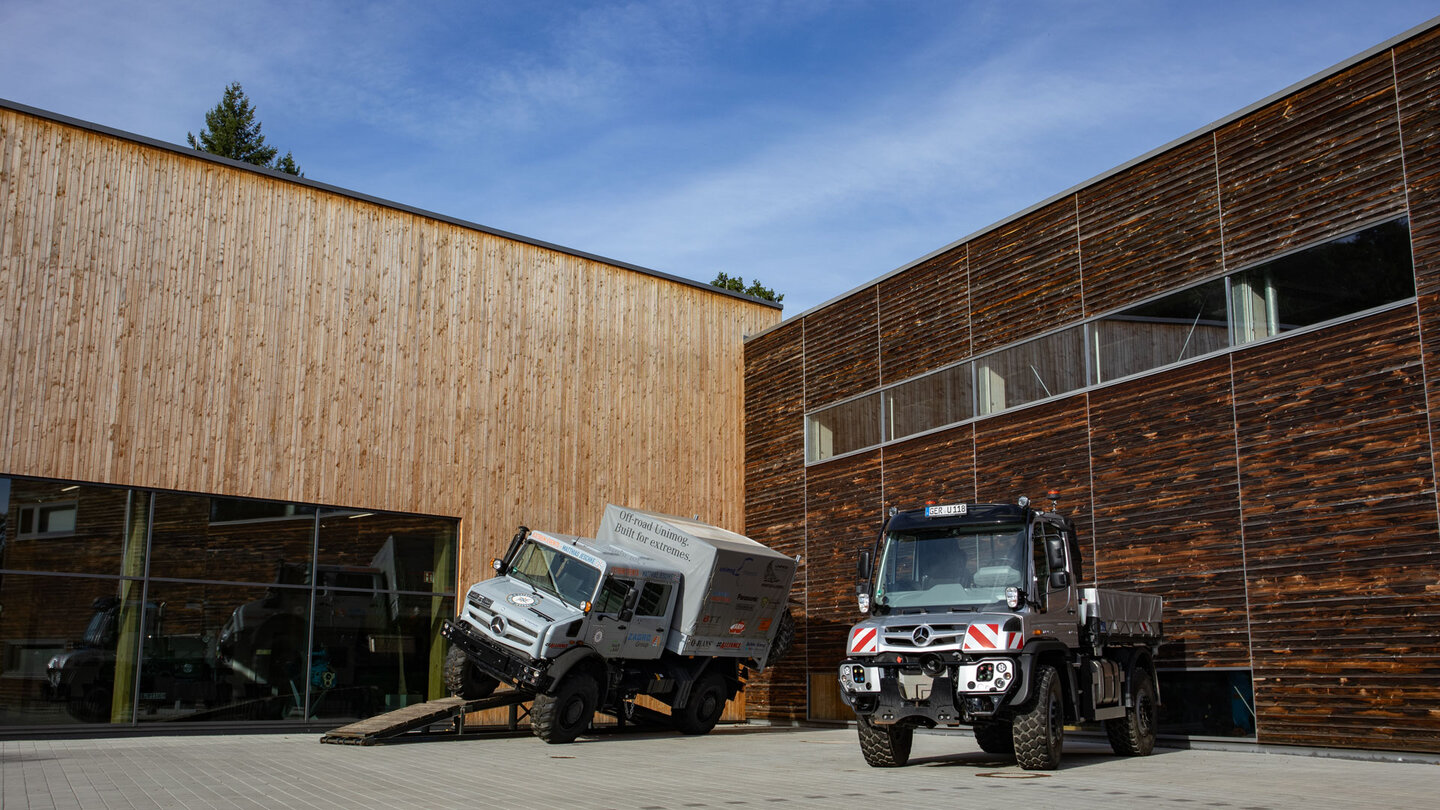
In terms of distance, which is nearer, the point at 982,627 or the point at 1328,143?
the point at 982,627

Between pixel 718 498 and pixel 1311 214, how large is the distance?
42.7 feet

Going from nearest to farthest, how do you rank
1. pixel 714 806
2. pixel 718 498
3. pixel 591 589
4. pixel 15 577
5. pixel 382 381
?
pixel 714 806 < pixel 15 577 < pixel 591 589 < pixel 382 381 < pixel 718 498

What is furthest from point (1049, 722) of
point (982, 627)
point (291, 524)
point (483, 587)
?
point (291, 524)

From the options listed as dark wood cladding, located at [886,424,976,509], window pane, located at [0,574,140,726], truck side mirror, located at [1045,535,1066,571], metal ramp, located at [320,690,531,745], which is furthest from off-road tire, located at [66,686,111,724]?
truck side mirror, located at [1045,535,1066,571]

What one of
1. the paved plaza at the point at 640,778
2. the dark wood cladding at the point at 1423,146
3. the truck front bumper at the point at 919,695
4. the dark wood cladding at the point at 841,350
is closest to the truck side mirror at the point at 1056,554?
the truck front bumper at the point at 919,695

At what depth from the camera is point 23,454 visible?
52.1ft

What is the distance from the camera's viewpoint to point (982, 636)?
11297mm

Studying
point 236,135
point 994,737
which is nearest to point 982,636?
point 994,737

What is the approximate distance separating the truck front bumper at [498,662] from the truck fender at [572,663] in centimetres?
9

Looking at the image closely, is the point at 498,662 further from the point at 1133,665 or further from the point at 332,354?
the point at 1133,665

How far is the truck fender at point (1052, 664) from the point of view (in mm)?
11234

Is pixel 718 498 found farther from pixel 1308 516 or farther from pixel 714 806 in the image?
pixel 714 806

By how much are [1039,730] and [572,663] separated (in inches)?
275

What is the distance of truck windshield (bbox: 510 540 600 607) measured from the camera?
54.7 feet
